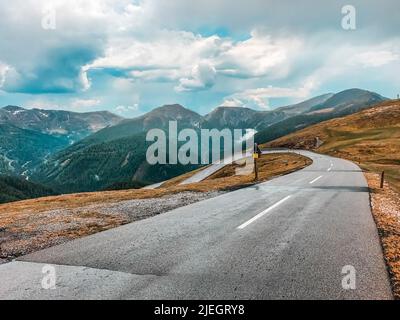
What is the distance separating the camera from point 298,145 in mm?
133500

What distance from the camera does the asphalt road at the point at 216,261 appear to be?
623cm

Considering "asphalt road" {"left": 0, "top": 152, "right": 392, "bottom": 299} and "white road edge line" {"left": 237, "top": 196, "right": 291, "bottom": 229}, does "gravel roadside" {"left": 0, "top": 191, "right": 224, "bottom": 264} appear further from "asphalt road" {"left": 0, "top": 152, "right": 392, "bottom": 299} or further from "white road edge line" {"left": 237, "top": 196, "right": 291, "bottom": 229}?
"white road edge line" {"left": 237, "top": 196, "right": 291, "bottom": 229}

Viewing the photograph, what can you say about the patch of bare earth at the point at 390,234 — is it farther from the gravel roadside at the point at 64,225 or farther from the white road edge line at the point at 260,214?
the gravel roadside at the point at 64,225

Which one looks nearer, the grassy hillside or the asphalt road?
the asphalt road

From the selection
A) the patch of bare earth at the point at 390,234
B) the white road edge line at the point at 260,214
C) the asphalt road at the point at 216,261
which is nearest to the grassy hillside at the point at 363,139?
the patch of bare earth at the point at 390,234

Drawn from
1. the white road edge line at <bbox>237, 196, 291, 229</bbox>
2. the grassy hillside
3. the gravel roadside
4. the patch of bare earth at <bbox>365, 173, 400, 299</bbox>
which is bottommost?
the patch of bare earth at <bbox>365, 173, 400, 299</bbox>

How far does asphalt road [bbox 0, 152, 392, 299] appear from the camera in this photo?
623cm

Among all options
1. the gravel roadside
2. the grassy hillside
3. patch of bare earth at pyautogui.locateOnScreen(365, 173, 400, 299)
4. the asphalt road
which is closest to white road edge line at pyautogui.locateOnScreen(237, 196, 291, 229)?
the asphalt road

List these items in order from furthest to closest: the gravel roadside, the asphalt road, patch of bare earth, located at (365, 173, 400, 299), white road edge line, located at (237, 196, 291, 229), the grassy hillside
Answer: the grassy hillside < white road edge line, located at (237, 196, 291, 229) < the gravel roadside < patch of bare earth, located at (365, 173, 400, 299) < the asphalt road

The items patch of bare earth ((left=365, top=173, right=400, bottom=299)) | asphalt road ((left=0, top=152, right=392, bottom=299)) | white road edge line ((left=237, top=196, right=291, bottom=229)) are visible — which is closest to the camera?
asphalt road ((left=0, top=152, right=392, bottom=299))

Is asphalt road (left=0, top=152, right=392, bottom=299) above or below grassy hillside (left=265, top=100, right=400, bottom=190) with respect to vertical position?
below

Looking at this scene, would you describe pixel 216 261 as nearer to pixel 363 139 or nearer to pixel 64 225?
pixel 64 225
